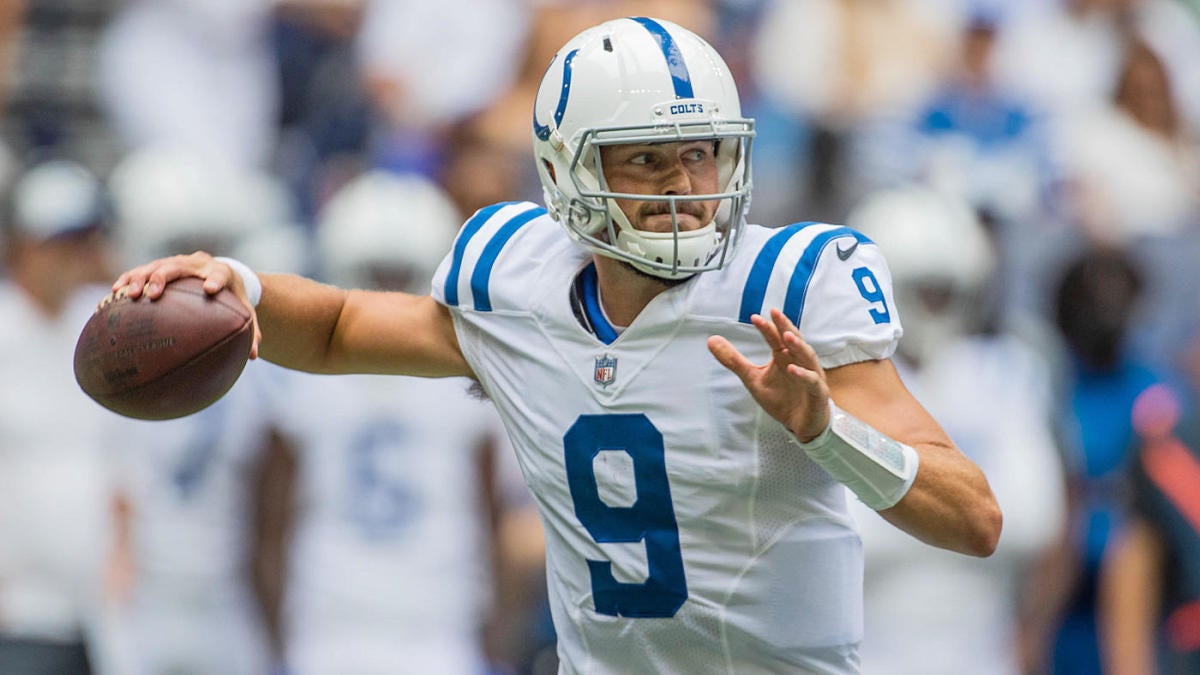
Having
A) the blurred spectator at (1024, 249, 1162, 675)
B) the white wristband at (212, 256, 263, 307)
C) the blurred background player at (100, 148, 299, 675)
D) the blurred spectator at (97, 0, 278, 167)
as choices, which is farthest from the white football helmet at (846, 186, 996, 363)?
the blurred spectator at (97, 0, 278, 167)

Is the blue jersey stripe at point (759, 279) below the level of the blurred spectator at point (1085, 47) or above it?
above

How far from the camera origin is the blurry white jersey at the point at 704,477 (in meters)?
3.09

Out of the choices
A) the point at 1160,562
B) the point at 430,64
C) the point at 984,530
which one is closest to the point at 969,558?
the point at 1160,562

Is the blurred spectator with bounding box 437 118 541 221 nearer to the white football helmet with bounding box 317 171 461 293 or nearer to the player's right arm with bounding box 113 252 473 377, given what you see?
the white football helmet with bounding box 317 171 461 293

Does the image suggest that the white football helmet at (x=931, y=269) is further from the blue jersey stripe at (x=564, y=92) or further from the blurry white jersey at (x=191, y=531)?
the blue jersey stripe at (x=564, y=92)

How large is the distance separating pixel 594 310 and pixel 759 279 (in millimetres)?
349

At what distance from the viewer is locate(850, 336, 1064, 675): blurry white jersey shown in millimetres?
5215

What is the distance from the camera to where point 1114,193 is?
7121 mm

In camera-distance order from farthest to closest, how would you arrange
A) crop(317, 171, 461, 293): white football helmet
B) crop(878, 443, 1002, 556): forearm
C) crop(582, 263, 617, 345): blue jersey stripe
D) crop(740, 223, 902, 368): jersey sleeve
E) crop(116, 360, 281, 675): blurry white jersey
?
1. crop(317, 171, 461, 293): white football helmet
2. crop(116, 360, 281, 675): blurry white jersey
3. crop(582, 263, 617, 345): blue jersey stripe
4. crop(740, 223, 902, 368): jersey sleeve
5. crop(878, 443, 1002, 556): forearm

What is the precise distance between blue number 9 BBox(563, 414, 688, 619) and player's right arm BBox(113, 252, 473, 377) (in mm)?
426

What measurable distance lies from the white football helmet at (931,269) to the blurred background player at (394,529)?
4.28 feet

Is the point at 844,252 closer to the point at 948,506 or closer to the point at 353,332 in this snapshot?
the point at 948,506

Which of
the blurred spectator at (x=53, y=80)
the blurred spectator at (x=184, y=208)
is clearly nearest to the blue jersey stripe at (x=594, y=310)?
the blurred spectator at (x=184, y=208)

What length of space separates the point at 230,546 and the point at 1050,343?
266 cm
